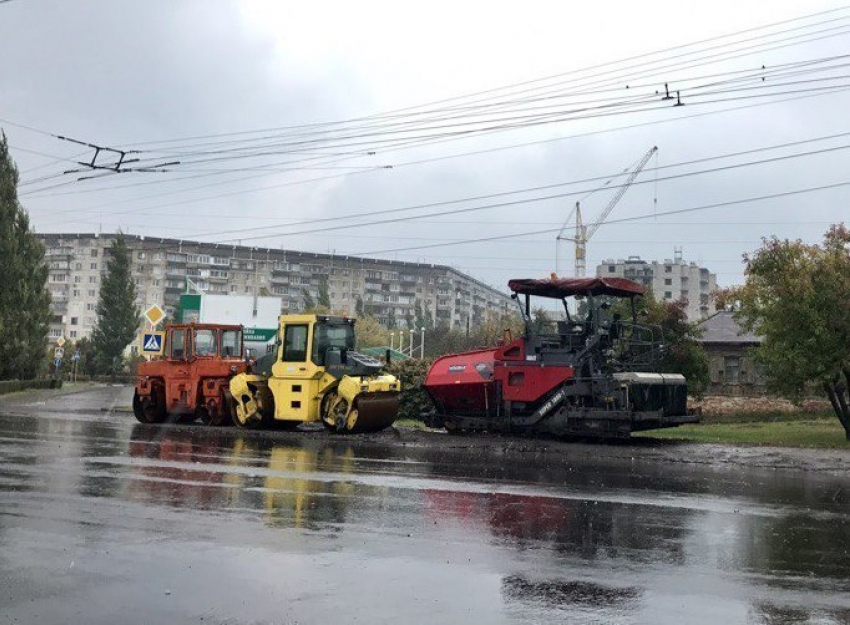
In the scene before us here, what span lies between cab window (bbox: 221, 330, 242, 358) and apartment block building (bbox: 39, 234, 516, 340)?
259ft

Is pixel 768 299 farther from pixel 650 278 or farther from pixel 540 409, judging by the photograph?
pixel 650 278

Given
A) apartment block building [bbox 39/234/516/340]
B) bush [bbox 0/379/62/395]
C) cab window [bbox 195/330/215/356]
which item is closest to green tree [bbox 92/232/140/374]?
apartment block building [bbox 39/234/516/340]

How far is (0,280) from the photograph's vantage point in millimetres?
52312

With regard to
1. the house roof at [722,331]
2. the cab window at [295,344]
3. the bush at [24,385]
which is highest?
the house roof at [722,331]

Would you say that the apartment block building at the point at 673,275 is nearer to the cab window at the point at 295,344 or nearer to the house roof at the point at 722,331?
the house roof at the point at 722,331

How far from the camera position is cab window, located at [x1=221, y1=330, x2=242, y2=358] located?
27.4 meters

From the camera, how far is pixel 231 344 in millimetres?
27516

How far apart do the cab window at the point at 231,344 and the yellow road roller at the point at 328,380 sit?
10.8 feet

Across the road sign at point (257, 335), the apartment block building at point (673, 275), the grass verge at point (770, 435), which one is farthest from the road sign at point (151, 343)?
the apartment block building at point (673, 275)

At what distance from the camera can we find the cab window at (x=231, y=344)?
27.4 meters

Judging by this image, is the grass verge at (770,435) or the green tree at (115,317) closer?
the grass verge at (770,435)

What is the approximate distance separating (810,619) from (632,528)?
361 cm

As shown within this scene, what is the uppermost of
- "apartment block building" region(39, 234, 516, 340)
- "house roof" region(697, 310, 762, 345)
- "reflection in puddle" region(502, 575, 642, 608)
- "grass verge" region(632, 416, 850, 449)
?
"apartment block building" region(39, 234, 516, 340)

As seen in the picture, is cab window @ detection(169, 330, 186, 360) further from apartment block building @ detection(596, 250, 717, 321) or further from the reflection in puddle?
apartment block building @ detection(596, 250, 717, 321)
